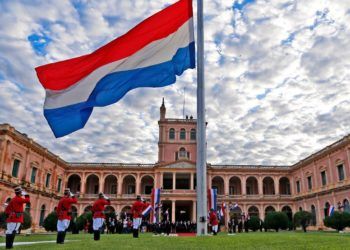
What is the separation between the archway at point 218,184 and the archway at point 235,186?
138cm

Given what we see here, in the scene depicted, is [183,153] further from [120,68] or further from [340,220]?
[120,68]

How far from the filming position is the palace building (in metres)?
35.3

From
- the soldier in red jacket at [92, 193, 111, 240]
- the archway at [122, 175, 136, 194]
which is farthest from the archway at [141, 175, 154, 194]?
the soldier in red jacket at [92, 193, 111, 240]

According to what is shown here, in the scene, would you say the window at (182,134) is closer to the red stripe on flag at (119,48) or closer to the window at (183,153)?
the window at (183,153)

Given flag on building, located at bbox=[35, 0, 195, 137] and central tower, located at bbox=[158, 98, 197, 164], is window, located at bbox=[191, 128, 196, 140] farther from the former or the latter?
flag on building, located at bbox=[35, 0, 195, 137]

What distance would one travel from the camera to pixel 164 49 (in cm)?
856

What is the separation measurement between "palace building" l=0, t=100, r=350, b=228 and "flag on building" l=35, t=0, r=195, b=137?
89.4ft

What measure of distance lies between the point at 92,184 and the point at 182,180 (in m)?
14.1

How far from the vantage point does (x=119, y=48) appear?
864 centimetres

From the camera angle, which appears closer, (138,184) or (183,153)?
(138,184)

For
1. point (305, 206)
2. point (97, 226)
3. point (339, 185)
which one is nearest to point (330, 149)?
point (339, 185)

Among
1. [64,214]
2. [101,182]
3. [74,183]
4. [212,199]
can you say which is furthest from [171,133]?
[64,214]

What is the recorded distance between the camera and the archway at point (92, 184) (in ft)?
161

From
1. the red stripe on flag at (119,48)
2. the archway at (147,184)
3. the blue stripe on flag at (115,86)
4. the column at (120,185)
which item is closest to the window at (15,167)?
the column at (120,185)
